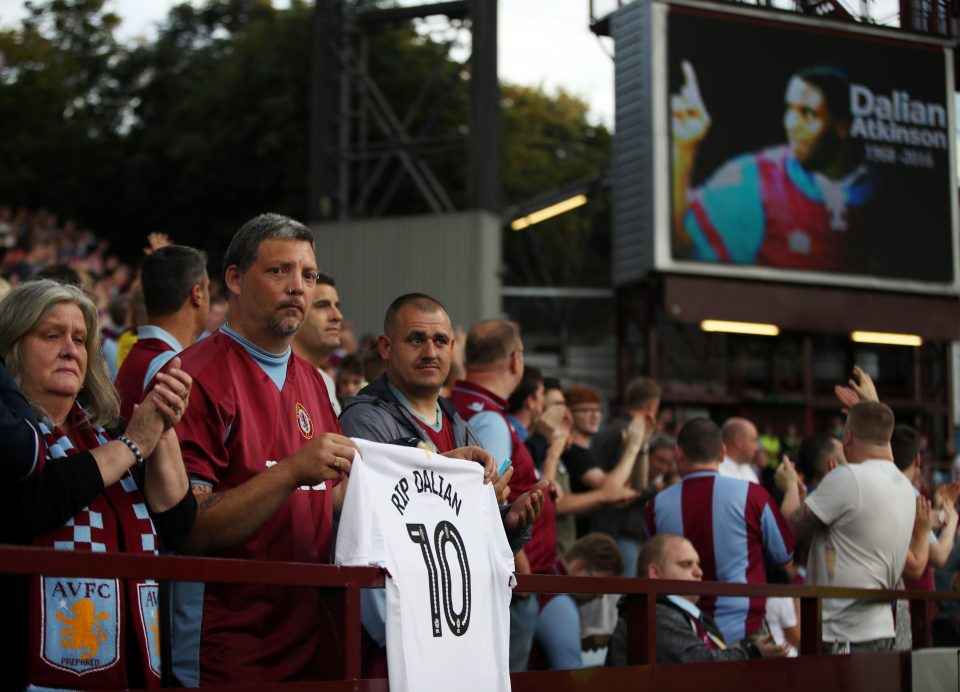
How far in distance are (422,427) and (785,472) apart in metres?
3.16

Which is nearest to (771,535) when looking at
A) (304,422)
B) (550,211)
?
(304,422)

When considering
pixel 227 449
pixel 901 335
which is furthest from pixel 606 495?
pixel 901 335

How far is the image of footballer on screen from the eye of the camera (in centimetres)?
1922

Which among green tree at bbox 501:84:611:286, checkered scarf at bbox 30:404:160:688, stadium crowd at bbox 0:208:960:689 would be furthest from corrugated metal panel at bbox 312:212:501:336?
checkered scarf at bbox 30:404:160:688

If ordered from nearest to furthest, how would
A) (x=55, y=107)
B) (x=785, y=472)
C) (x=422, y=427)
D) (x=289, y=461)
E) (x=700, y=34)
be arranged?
(x=289, y=461) < (x=422, y=427) < (x=785, y=472) < (x=700, y=34) < (x=55, y=107)

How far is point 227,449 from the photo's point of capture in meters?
4.13

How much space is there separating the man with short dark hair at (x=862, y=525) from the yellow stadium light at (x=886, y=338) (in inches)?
572

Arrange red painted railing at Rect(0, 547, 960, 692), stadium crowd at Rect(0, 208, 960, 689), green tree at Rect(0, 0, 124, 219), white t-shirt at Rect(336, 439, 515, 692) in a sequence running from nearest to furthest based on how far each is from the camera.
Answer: red painted railing at Rect(0, 547, 960, 692) → stadium crowd at Rect(0, 208, 960, 689) → white t-shirt at Rect(336, 439, 515, 692) → green tree at Rect(0, 0, 124, 219)

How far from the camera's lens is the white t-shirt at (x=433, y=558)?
404 cm

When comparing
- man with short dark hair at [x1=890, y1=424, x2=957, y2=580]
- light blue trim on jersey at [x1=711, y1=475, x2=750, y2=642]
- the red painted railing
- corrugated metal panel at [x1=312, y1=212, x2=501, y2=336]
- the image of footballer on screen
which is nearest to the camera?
the red painted railing

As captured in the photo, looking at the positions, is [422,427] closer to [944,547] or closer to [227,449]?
[227,449]

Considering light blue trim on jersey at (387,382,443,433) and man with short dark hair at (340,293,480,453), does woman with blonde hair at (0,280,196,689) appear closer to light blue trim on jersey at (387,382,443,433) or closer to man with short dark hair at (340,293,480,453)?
man with short dark hair at (340,293,480,453)

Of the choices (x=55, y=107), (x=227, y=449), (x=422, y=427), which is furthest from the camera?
(x=55, y=107)

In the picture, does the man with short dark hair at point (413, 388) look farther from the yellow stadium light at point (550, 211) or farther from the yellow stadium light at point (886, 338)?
the yellow stadium light at point (550, 211)
